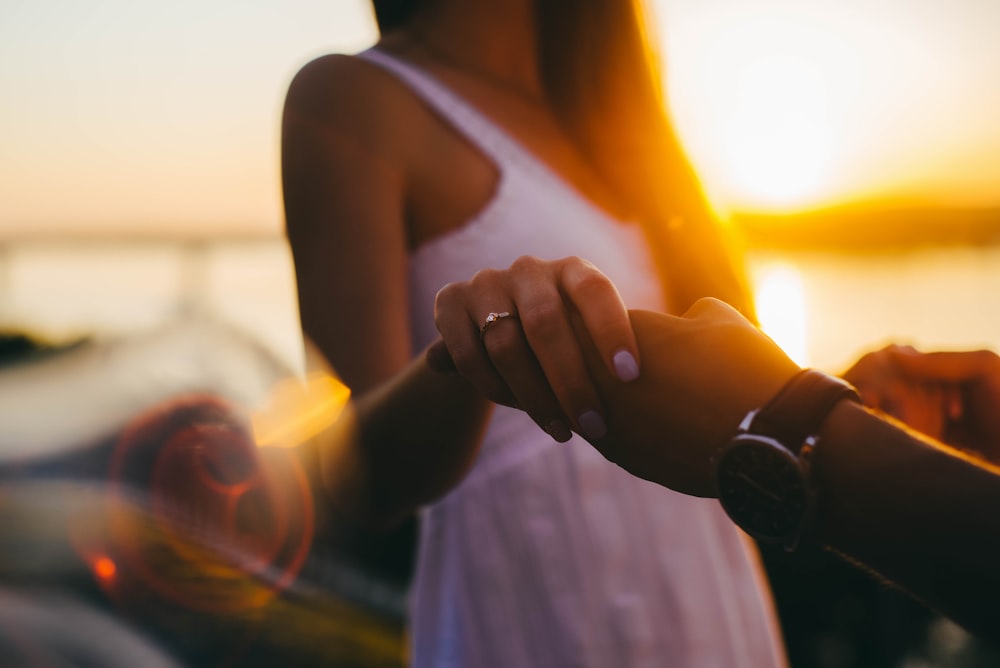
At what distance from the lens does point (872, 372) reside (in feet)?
4.01

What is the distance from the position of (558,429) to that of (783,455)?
0.25m

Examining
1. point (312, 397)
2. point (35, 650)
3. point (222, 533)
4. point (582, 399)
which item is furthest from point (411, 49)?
point (222, 533)

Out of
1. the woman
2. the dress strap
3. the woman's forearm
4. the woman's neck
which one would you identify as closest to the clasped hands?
the woman's forearm

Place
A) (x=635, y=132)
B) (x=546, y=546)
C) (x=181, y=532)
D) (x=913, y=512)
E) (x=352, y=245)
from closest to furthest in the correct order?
(x=913, y=512) → (x=352, y=245) → (x=546, y=546) → (x=635, y=132) → (x=181, y=532)

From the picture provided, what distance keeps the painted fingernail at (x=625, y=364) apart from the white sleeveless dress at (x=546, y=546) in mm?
742

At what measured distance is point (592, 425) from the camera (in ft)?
2.75

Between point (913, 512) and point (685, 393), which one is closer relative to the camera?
point (913, 512)

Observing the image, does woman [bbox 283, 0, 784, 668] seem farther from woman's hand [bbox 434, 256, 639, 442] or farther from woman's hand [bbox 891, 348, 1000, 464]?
woman's hand [bbox 891, 348, 1000, 464]

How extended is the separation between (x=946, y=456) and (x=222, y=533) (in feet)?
22.2

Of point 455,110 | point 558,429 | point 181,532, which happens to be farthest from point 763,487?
point 181,532

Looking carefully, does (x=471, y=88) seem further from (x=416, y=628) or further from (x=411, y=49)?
(x=416, y=628)

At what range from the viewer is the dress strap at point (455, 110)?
155 centimetres

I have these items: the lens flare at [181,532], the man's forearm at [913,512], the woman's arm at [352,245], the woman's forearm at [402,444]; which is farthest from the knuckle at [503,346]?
the lens flare at [181,532]

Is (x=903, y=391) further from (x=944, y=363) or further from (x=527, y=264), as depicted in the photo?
(x=527, y=264)
